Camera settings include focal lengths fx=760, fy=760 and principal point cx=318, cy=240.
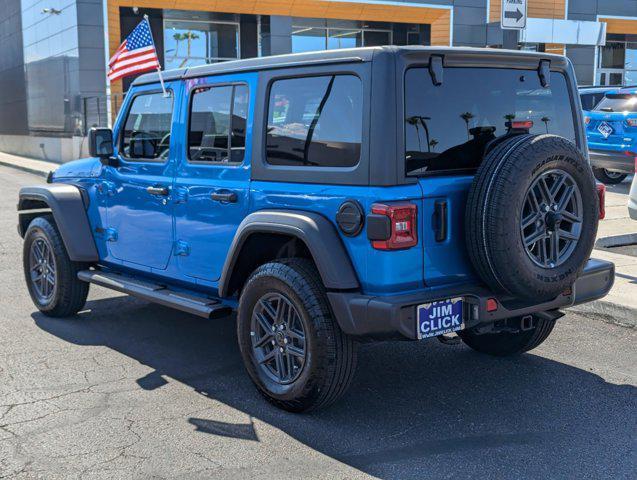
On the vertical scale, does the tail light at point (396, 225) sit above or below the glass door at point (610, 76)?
below

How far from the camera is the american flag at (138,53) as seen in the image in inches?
262

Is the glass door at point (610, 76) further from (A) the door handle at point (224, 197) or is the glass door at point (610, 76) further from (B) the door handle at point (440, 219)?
(B) the door handle at point (440, 219)

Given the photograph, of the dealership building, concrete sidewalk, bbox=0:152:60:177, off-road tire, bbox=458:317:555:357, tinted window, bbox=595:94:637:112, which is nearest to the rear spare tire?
off-road tire, bbox=458:317:555:357

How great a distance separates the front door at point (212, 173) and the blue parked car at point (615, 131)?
9975 millimetres

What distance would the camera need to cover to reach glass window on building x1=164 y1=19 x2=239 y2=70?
25.3 metres

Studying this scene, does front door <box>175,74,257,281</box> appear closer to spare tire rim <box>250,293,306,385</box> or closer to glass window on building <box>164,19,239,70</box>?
spare tire rim <box>250,293,306,385</box>

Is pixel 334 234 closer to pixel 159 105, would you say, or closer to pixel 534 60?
pixel 534 60

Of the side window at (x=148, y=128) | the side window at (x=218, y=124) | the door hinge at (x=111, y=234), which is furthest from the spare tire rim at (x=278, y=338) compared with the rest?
the door hinge at (x=111, y=234)

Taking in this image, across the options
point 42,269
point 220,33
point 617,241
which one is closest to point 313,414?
point 42,269

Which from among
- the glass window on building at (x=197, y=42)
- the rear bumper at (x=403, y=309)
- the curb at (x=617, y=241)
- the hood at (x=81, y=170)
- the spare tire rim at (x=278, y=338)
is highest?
the glass window on building at (x=197, y=42)

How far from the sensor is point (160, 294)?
522 centimetres

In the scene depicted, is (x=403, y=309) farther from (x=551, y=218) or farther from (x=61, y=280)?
(x=61, y=280)

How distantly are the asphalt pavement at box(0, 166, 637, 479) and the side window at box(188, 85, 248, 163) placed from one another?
146 centimetres

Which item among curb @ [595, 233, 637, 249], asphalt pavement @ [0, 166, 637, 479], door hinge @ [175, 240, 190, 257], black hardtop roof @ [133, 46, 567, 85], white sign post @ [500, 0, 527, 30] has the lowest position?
asphalt pavement @ [0, 166, 637, 479]
